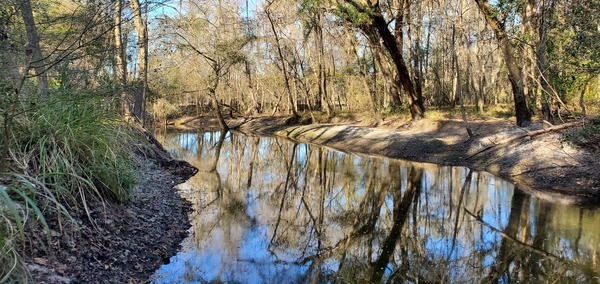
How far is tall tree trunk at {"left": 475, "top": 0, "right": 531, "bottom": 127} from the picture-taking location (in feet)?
40.7

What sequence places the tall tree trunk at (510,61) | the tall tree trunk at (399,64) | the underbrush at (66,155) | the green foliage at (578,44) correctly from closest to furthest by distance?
1. the underbrush at (66,155)
2. the green foliage at (578,44)
3. the tall tree trunk at (510,61)
4. the tall tree trunk at (399,64)

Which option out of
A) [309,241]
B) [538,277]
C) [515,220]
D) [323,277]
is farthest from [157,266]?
[515,220]

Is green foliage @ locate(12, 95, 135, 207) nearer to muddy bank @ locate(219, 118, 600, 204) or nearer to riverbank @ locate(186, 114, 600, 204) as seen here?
muddy bank @ locate(219, 118, 600, 204)

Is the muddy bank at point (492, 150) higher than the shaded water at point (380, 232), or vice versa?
the muddy bank at point (492, 150)

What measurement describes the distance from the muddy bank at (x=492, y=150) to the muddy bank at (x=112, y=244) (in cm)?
683

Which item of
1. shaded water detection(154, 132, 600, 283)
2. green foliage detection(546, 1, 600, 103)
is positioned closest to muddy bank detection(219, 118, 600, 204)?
shaded water detection(154, 132, 600, 283)

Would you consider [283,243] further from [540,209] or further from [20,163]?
[540,209]

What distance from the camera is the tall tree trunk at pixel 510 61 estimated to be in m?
12.4

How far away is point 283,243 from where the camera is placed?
627cm

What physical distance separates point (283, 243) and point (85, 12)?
4.17 meters

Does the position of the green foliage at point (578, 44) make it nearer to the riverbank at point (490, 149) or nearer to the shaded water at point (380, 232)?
the riverbank at point (490, 149)

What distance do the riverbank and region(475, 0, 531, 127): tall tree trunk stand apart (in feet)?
1.77

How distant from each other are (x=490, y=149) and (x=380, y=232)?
8.28 metres

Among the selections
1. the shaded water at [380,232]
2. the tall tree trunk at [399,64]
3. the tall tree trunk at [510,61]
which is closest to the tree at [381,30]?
the tall tree trunk at [399,64]
